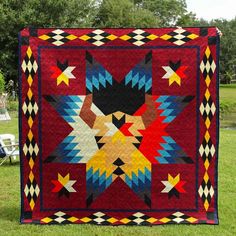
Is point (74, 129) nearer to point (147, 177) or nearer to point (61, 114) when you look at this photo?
point (61, 114)

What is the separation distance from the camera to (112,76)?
561 centimetres

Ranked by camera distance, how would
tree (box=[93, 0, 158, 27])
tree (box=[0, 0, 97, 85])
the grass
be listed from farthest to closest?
tree (box=[93, 0, 158, 27]) → tree (box=[0, 0, 97, 85]) → the grass

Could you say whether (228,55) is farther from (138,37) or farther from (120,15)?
(138,37)

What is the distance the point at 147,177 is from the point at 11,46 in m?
25.7

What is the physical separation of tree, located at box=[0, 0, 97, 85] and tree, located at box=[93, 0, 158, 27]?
14.8 m

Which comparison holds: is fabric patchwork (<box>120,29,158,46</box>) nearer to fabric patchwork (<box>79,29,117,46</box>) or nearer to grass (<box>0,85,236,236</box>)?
fabric patchwork (<box>79,29,117,46</box>)

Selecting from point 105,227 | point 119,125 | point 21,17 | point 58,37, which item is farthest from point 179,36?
point 21,17

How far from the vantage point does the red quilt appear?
5.59m

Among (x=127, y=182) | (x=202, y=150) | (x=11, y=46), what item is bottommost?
(x=127, y=182)

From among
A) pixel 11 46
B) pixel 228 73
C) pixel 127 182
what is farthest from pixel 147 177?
pixel 228 73

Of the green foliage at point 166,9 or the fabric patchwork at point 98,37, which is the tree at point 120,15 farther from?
the fabric patchwork at point 98,37

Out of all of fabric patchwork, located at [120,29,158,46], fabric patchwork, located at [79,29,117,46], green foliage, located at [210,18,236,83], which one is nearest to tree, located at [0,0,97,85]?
fabric patchwork, located at [79,29,117,46]

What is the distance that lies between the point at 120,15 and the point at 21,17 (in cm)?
1991

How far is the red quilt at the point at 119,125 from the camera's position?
18.3ft
